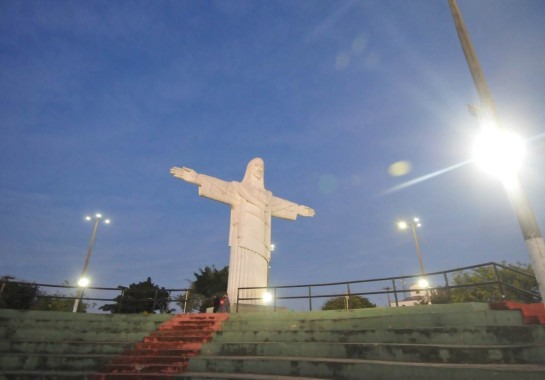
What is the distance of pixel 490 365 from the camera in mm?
5191

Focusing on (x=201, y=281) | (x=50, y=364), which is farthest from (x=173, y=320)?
(x=201, y=281)

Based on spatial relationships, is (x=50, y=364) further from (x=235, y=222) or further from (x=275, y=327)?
(x=235, y=222)

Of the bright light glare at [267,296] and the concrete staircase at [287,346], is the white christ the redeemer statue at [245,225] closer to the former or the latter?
the bright light glare at [267,296]

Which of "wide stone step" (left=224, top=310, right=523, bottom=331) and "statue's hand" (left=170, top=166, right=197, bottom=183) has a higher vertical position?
"statue's hand" (left=170, top=166, right=197, bottom=183)

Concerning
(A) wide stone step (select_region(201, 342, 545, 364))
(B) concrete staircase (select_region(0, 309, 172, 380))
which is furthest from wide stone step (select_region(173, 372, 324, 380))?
(B) concrete staircase (select_region(0, 309, 172, 380))

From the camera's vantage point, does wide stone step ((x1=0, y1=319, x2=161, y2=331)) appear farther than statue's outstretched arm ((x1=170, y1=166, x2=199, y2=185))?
No

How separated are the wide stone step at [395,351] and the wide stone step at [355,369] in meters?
0.30

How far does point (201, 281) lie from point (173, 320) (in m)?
24.2

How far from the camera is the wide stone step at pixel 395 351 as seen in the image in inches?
210

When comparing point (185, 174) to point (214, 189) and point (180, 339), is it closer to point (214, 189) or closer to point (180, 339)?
point (214, 189)

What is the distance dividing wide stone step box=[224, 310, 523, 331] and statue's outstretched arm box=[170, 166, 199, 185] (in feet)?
18.2

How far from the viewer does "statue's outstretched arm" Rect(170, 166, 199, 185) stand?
41.1 ft

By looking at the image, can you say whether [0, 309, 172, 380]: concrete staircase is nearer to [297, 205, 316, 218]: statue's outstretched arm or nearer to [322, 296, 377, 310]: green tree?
[297, 205, 316, 218]: statue's outstretched arm

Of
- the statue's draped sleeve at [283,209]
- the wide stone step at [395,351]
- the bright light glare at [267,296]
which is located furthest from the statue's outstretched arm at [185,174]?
the wide stone step at [395,351]
